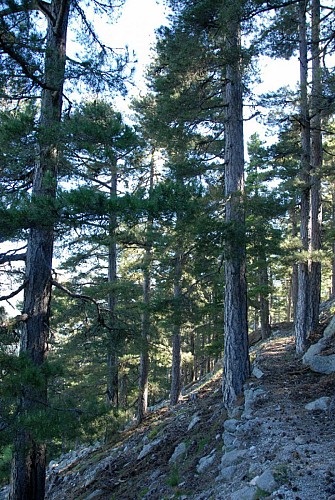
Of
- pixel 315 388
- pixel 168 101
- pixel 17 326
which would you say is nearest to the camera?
pixel 17 326

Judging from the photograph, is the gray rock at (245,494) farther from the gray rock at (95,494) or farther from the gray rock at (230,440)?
the gray rock at (95,494)

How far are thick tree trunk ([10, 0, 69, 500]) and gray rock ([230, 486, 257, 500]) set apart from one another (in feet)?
10.1

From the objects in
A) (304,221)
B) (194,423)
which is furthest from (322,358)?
(304,221)

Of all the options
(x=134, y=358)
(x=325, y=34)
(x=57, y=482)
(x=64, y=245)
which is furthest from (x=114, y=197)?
(x=134, y=358)

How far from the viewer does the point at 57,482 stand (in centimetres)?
1203

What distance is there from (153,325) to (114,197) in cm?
946

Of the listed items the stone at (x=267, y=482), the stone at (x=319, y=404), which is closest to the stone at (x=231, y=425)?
the stone at (x=319, y=404)

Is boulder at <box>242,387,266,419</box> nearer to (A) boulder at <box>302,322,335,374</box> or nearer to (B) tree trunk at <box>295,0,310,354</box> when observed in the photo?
(A) boulder at <box>302,322,335,374</box>

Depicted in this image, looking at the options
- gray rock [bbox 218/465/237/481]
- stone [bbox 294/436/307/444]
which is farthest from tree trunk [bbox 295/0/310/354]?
gray rock [bbox 218/465/237/481]

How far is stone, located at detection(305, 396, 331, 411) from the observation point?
231 inches

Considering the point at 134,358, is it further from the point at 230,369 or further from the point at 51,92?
the point at 51,92

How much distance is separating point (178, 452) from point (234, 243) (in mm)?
4333

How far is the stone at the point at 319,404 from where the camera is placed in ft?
19.3

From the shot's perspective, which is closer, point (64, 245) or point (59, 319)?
point (64, 245)
